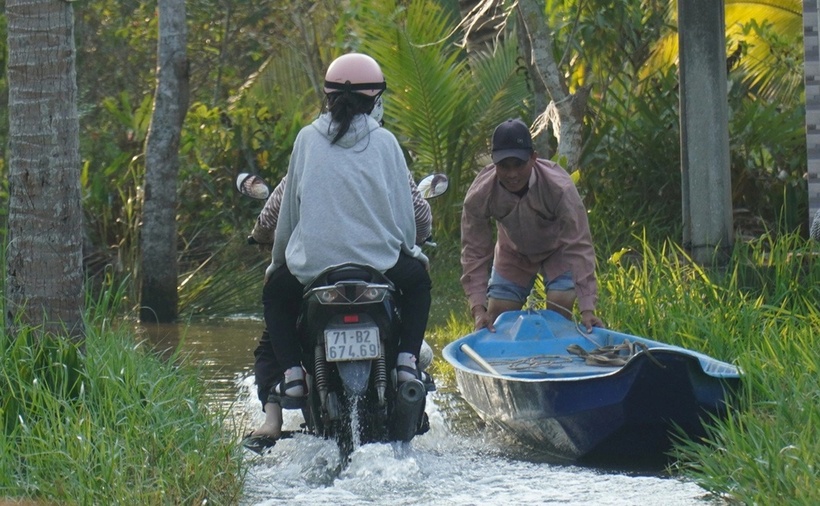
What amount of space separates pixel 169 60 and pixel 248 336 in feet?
8.61

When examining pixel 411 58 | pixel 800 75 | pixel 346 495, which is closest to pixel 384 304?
pixel 346 495

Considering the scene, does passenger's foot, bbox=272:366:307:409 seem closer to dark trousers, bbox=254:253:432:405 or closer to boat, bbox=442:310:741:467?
dark trousers, bbox=254:253:432:405

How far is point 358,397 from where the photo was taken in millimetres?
5707

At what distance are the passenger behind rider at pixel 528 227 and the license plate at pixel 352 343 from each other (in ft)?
6.26

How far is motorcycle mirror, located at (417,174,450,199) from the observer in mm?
6148

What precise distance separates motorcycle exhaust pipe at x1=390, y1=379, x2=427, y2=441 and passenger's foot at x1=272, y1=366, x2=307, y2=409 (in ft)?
1.48

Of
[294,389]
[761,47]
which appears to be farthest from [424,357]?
[761,47]

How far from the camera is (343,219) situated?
5.80m

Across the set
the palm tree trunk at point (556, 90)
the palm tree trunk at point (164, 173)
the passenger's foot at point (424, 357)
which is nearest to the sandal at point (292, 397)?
the passenger's foot at point (424, 357)

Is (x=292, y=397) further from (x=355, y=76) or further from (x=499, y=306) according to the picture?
(x=499, y=306)

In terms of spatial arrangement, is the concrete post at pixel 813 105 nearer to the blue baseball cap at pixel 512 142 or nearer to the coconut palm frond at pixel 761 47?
the blue baseball cap at pixel 512 142

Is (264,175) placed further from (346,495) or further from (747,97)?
(346,495)

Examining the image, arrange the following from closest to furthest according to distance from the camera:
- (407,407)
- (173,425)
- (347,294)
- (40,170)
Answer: (173,425) → (347,294) → (407,407) → (40,170)

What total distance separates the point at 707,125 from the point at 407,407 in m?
4.18
